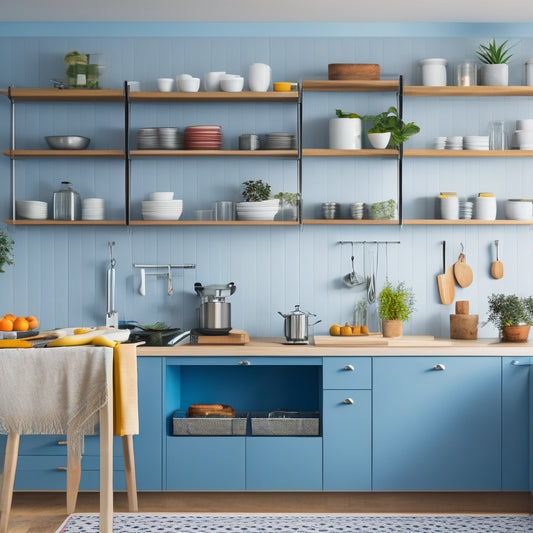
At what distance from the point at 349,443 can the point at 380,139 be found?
171cm

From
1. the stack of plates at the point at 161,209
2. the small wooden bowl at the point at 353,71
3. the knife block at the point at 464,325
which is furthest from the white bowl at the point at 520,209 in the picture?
the stack of plates at the point at 161,209

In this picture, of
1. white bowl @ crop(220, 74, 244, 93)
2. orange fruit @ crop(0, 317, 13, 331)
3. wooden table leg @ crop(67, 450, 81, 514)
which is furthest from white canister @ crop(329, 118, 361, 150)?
wooden table leg @ crop(67, 450, 81, 514)

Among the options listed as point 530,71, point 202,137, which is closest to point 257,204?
point 202,137

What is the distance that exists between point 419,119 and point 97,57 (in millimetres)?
1930

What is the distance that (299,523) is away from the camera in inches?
147

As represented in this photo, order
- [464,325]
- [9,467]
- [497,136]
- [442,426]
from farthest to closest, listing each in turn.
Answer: [497,136] < [464,325] < [442,426] < [9,467]

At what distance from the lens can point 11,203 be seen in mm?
4469

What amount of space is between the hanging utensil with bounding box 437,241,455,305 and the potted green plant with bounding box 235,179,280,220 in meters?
1.05

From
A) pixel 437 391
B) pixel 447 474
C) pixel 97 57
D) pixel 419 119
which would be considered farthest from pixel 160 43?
pixel 447 474

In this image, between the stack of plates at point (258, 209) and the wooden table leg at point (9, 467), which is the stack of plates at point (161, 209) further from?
the wooden table leg at point (9, 467)

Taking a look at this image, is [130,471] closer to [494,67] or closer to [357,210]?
[357,210]

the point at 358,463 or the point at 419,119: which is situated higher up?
the point at 419,119

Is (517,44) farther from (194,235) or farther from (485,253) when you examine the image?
(194,235)

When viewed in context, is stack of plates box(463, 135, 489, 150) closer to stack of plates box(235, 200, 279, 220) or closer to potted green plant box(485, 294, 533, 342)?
potted green plant box(485, 294, 533, 342)
